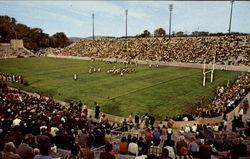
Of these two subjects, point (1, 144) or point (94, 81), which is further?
point (94, 81)

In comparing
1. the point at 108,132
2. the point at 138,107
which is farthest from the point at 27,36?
the point at 108,132

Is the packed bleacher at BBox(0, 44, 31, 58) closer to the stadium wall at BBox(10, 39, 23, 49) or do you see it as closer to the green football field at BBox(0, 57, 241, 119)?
the stadium wall at BBox(10, 39, 23, 49)

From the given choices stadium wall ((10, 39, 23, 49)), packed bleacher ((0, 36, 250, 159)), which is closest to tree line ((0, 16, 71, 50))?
stadium wall ((10, 39, 23, 49))

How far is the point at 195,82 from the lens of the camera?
33.2 m

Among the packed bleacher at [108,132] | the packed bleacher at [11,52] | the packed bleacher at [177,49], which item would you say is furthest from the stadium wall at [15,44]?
the packed bleacher at [108,132]

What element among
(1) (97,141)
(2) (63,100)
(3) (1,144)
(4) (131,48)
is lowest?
(2) (63,100)

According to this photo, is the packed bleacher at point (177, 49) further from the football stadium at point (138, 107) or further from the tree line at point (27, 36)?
the tree line at point (27, 36)

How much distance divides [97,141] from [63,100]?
15.4m

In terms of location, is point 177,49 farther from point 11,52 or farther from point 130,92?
point 11,52

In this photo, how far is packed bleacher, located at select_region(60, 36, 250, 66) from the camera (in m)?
53.3

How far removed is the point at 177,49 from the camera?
207 feet

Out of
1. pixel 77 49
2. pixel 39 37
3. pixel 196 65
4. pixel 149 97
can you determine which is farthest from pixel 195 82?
pixel 39 37

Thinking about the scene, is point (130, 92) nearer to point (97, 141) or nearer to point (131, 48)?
point (97, 141)

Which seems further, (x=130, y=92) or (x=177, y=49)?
(x=177, y=49)
